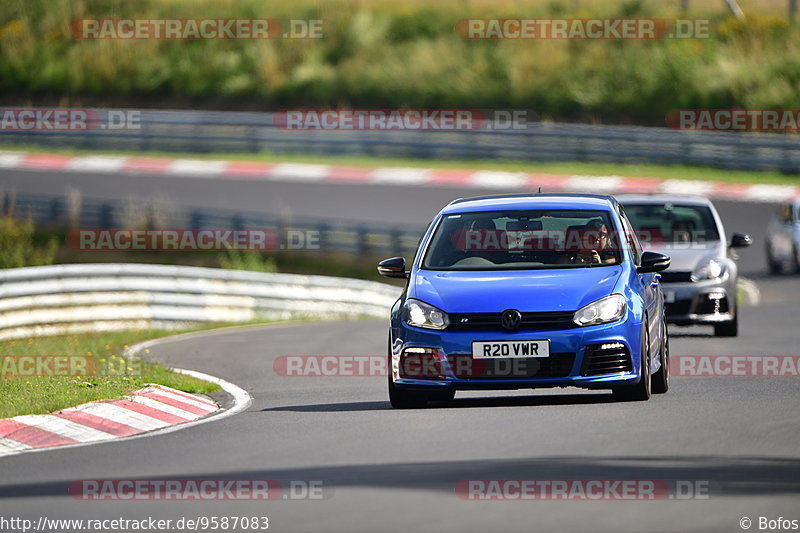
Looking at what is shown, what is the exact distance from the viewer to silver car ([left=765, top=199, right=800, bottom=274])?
28.2 m

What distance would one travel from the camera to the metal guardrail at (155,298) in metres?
22.4

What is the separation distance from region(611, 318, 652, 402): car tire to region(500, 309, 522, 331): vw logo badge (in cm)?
95

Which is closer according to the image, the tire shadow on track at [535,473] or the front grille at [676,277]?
the tire shadow on track at [535,473]

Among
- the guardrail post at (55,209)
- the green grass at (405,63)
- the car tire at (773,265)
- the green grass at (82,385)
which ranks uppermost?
the green grass at (405,63)

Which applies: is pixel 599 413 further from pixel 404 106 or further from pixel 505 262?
pixel 404 106

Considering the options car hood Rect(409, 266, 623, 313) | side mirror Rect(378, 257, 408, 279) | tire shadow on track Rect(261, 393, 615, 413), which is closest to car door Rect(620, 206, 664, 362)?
car hood Rect(409, 266, 623, 313)

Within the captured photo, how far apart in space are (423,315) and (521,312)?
0.72 m

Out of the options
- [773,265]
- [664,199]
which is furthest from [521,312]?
[773,265]

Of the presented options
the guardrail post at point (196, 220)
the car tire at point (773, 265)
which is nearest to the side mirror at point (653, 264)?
the car tire at point (773, 265)

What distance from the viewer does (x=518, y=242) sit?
1245 cm

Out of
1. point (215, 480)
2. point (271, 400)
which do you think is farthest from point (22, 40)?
point (215, 480)

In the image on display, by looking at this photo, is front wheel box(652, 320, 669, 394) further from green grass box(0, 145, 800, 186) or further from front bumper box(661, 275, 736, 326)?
green grass box(0, 145, 800, 186)

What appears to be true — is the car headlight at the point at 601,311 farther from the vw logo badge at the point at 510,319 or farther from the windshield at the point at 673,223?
the windshield at the point at 673,223

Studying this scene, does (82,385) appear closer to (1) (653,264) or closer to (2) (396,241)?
(1) (653,264)
